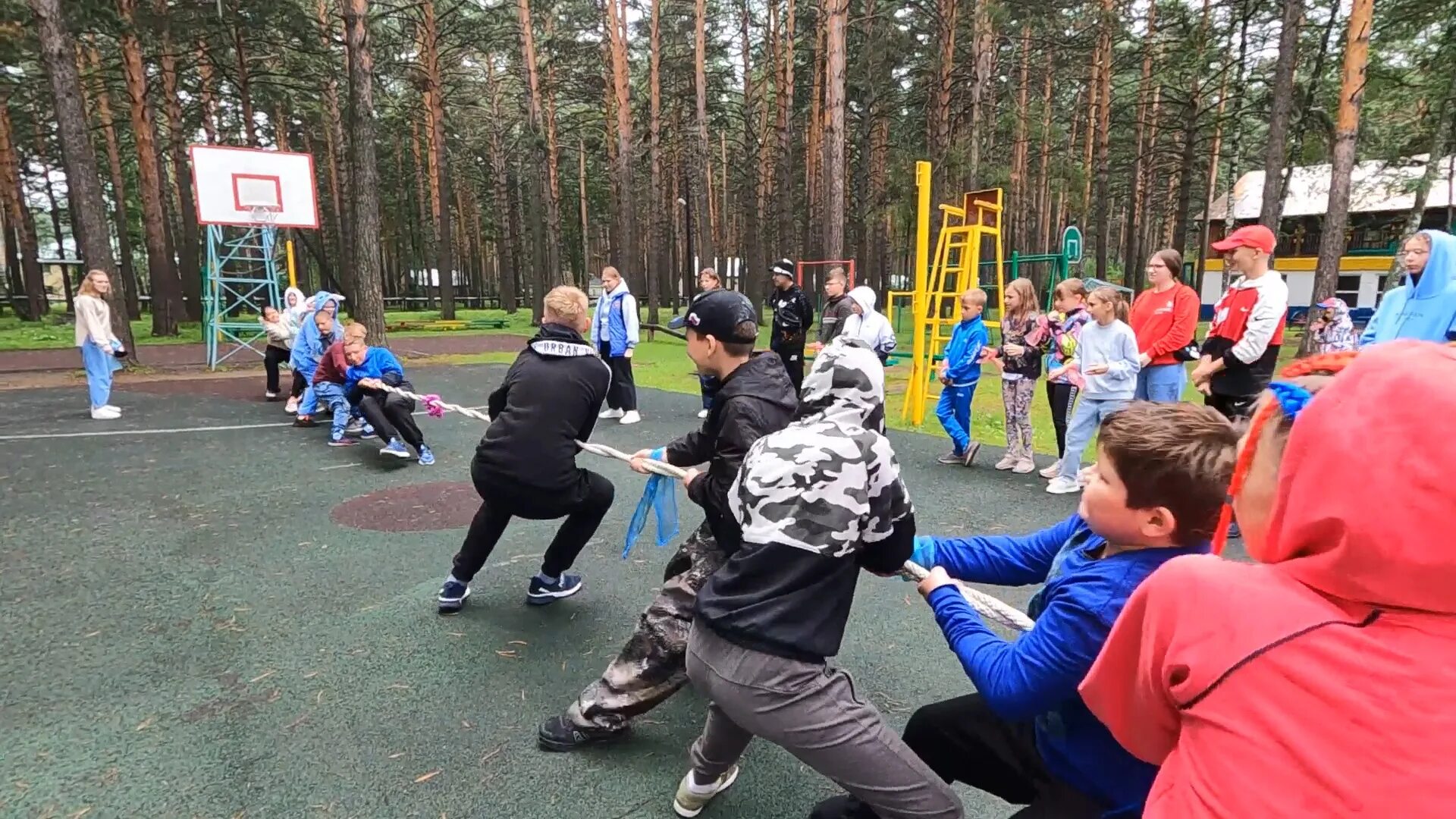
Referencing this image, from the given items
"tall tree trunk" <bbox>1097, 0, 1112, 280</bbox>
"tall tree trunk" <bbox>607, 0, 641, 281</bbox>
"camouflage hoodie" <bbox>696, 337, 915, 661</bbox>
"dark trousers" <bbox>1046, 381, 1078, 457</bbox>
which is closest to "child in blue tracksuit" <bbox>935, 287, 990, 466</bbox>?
"dark trousers" <bbox>1046, 381, 1078, 457</bbox>

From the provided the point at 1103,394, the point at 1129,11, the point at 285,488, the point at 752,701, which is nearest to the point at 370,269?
the point at 285,488

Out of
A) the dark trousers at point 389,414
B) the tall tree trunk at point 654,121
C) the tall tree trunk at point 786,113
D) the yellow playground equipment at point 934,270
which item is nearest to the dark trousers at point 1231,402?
the yellow playground equipment at point 934,270

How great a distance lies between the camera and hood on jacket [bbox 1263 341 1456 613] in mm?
787

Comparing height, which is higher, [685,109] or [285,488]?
[685,109]

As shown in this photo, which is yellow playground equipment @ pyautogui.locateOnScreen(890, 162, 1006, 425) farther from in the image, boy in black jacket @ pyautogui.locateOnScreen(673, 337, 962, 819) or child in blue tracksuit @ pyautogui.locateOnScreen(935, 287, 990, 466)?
boy in black jacket @ pyautogui.locateOnScreen(673, 337, 962, 819)

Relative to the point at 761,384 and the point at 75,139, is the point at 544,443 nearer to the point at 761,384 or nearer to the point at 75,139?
the point at 761,384

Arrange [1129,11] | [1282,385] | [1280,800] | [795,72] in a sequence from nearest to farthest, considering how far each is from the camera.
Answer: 1. [1280,800]
2. [1282,385]
3. [1129,11]
4. [795,72]

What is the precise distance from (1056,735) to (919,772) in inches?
15.7

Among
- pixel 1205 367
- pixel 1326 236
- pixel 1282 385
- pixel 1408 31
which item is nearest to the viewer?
pixel 1282 385

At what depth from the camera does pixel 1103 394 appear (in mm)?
5852

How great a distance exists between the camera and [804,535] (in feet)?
6.15

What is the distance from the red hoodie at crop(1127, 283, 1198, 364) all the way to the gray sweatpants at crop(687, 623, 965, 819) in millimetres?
4922

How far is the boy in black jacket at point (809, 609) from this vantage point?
6.19ft

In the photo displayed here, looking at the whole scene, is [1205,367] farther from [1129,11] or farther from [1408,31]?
[1129,11]
